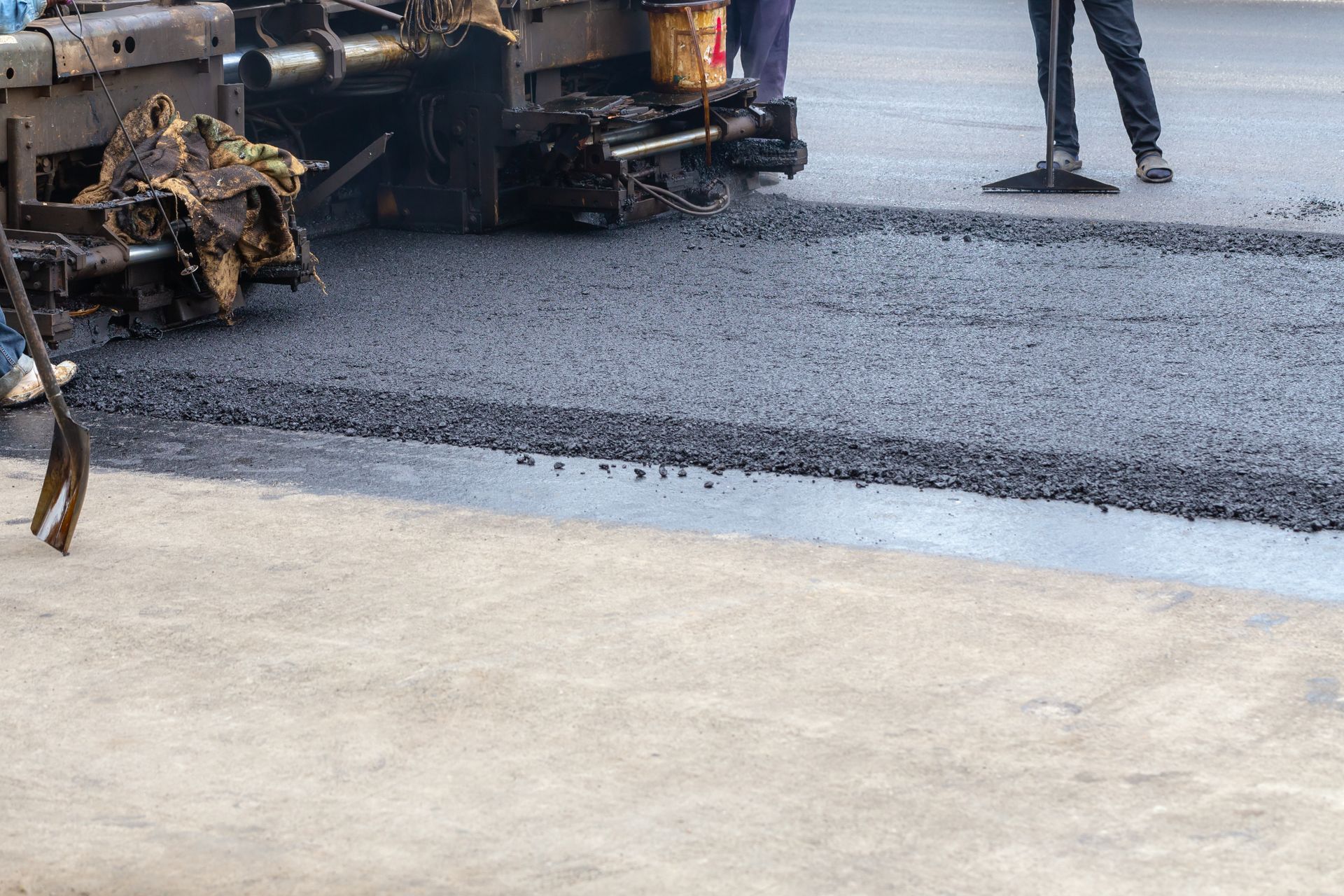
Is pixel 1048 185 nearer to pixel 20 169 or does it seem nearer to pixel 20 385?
pixel 20 169

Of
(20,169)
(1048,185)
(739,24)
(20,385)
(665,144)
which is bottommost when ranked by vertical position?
(20,385)

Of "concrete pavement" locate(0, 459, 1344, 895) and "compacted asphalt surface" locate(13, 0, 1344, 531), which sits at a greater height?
"compacted asphalt surface" locate(13, 0, 1344, 531)

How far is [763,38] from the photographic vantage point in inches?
388

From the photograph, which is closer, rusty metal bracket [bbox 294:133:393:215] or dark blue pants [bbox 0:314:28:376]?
dark blue pants [bbox 0:314:28:376]

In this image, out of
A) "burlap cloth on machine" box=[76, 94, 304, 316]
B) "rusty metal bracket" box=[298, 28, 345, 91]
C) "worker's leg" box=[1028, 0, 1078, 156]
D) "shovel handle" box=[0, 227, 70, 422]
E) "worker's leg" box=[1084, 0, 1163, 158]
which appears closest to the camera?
"shovel handle" box=[0, 227, 70, 422]

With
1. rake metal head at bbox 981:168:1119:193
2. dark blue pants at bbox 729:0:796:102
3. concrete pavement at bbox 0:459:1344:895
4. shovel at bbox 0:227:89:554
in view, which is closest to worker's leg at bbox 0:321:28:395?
shovel at bbox 0:227:89:554

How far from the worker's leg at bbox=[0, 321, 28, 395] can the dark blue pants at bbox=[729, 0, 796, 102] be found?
549 cm

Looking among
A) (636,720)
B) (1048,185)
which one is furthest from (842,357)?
(1048,185)

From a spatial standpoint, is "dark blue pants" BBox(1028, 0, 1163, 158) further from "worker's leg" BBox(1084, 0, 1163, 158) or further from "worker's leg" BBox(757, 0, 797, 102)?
"worker's leg" BBox(757, 0, 797, 102)

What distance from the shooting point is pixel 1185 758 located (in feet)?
9.01

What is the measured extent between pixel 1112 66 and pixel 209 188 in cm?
523

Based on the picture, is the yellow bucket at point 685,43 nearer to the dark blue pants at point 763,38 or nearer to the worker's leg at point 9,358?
the dark blue pants at point 763,38

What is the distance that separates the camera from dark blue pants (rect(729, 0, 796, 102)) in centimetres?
979

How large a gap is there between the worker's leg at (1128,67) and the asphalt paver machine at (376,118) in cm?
174
